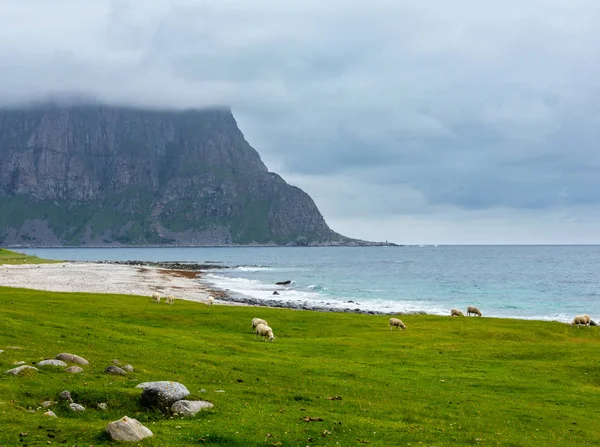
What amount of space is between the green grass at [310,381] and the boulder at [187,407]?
0.50 metres

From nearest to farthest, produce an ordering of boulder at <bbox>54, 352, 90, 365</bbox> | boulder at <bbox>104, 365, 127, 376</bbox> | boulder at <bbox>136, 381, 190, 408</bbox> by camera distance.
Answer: boulder at <bbox>136, 381, 190, 408</bbox>
boulder at <bbox>104, 365, 127, 376</bbox>
boulder at <bbox>54, 352, 90, 365</bbox>

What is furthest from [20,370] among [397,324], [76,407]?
[397,324]

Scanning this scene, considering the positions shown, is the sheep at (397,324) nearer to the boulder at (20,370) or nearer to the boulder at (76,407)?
the boulder at (20,370)

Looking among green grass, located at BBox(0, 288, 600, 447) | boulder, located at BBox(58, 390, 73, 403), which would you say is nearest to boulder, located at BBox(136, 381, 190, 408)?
green grass, located at BBox(0, 288, 600, 447)

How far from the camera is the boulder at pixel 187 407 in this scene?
22.5 metres

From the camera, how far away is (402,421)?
25.1 meters

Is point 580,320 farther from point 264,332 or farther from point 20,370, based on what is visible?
point 20,370

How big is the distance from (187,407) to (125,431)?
182 inches

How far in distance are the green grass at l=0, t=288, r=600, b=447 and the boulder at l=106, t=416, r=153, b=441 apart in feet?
1.01

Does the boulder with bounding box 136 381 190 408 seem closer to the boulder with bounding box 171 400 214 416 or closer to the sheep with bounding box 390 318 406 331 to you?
the boulder with bounding box 171 400 214 416

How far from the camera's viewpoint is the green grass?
70.4 ft

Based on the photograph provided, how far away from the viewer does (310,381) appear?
104 feet

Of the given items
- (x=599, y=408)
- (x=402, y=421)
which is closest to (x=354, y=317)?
(x=599, y=408)

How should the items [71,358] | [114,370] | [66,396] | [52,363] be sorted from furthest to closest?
[71,358] < [114,370] < [52,363] < [66,396]
